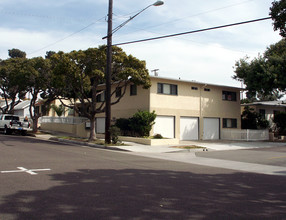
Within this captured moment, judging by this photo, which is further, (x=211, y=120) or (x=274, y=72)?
(x=211, y=120)

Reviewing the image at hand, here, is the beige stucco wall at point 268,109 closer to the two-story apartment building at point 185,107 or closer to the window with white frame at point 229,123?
the two-story apartment building at point 185,107

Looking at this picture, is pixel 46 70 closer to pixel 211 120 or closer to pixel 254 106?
A: pixel 211 120

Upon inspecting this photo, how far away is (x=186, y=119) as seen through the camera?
26.7 metres

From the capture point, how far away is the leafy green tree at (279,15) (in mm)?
10039

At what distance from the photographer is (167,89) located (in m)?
25.6

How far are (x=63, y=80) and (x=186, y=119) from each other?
11.3 m

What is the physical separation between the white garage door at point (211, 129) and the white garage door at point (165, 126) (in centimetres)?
399

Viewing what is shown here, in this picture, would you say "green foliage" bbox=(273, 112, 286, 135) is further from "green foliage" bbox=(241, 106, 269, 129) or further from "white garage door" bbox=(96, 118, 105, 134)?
"white garage door" bbox=(96, 118, 105, 134)

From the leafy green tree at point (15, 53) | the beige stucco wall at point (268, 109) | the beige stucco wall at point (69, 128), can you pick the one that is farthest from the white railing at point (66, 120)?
the leafy green tree at point (15, 53)

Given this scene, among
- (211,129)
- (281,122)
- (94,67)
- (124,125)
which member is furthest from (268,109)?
(94,67)

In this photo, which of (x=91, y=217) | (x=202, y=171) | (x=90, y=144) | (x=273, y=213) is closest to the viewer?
(x=91, y=217)

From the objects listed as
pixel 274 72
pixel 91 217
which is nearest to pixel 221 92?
pixel 274 72

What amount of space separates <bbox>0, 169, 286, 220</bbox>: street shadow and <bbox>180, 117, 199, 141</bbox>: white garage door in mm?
17029

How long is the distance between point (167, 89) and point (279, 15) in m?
15.8
